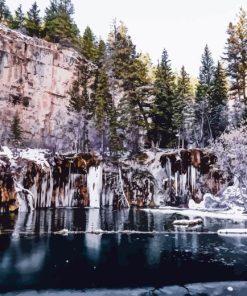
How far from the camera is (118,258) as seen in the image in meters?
16.6

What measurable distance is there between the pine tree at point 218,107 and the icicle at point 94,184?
18721 millimetres

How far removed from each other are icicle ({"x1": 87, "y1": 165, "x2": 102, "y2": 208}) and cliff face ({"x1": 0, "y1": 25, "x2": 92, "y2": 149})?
47.7 feet

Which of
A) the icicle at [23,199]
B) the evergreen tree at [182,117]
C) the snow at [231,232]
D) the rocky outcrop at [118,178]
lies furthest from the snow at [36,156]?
the snow at [231,232]

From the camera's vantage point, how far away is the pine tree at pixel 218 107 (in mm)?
51219

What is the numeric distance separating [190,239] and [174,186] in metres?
21.9

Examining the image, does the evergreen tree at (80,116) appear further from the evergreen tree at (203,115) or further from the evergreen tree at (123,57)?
the evergreen tree at (203,115)

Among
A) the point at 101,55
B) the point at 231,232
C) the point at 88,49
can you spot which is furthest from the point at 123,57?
the point at 231,232

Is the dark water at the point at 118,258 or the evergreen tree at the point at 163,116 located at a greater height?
the evergreen tree at the point at 163,116

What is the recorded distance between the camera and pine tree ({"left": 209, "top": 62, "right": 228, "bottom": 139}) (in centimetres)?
5122

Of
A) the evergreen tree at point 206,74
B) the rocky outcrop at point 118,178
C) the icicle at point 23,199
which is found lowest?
the icicle at point 23,199

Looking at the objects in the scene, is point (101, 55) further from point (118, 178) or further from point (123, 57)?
point (118, 178)

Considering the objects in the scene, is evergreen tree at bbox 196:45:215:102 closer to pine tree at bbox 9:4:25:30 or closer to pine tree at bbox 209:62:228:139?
pine tree at bbox 209:62:228:139

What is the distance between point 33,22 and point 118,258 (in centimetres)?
5384

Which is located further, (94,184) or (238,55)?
(238,55)
